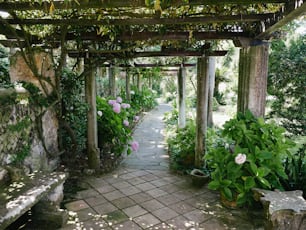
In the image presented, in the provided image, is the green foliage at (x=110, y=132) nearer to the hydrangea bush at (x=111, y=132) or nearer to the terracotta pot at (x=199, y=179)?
the hydrangea bush at (x=111, y=132)

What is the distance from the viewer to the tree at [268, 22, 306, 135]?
4223 millimetres

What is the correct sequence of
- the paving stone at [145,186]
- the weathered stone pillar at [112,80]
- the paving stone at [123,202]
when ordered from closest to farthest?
the paving stone at [123,202]
the paving stone at [145,186]
the weathered stone pillar at [112,80]

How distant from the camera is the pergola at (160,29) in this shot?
2156 millimetres

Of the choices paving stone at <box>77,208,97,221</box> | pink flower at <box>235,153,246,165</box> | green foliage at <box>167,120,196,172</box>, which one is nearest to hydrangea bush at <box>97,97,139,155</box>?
green foliage at <box>167,120,196,172</box>

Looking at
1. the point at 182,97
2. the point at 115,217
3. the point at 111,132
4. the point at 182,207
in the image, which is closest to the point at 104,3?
the point at 115,217

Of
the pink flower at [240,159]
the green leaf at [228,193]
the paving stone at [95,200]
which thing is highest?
the pink flower at [240,159]

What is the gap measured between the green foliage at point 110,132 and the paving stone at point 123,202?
1.49 m

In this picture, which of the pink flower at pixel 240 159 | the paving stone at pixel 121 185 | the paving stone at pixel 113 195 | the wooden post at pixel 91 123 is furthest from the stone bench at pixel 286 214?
the wooden post at pixel 91 123

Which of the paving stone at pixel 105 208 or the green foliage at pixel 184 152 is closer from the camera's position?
the paving stone at pixel 105 208

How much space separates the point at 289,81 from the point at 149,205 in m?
3.24

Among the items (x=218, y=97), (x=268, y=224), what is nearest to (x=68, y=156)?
(x=268, y=224)

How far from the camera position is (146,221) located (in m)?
2.82

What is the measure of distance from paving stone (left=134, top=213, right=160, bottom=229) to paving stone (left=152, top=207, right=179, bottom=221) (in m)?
0.07

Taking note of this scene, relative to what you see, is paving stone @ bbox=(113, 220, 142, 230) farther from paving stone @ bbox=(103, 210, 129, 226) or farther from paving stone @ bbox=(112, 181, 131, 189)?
paving stone @ bbox=(112, 181, 131, 189)
